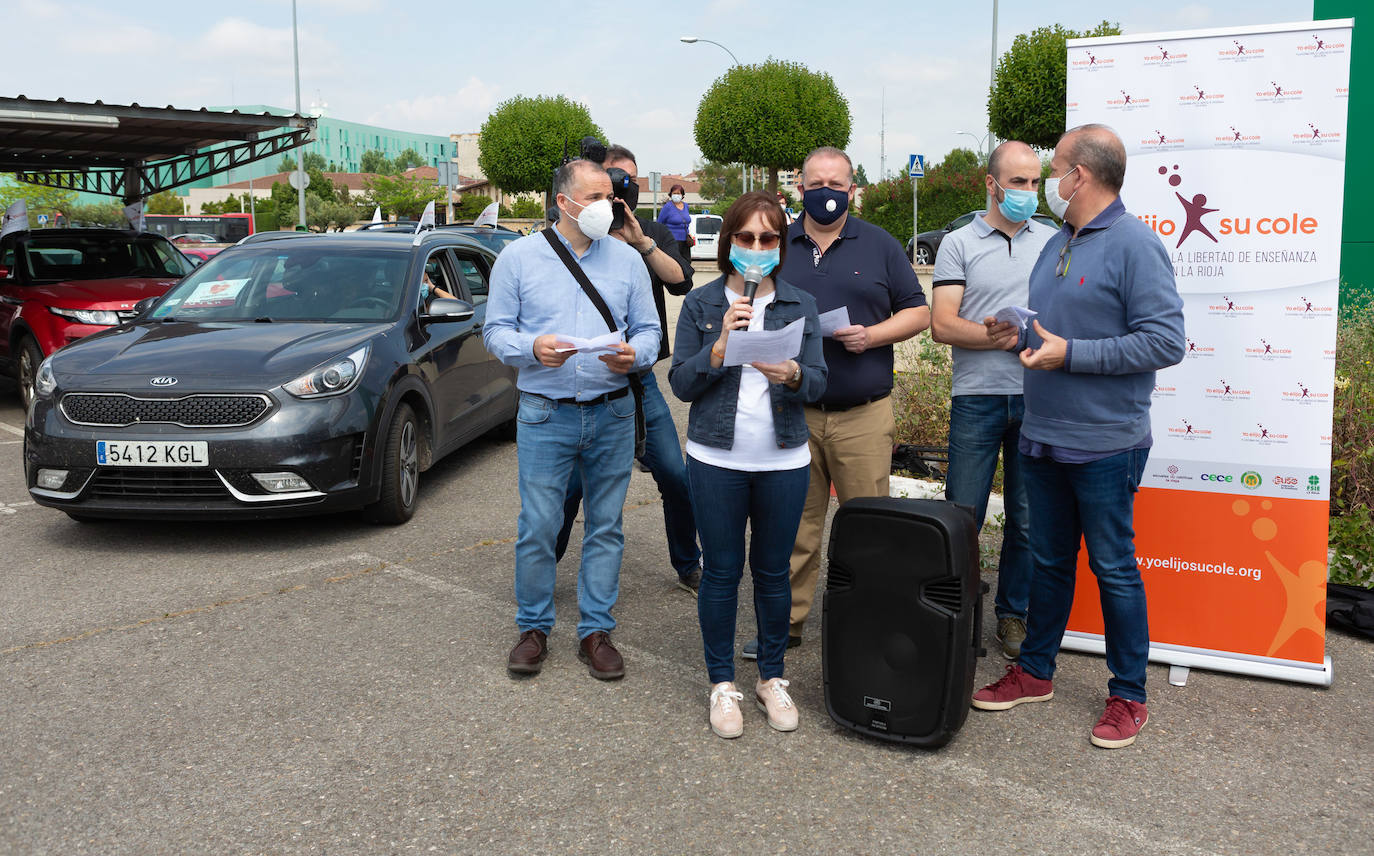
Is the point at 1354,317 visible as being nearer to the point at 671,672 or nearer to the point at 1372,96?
the point at 1372,96

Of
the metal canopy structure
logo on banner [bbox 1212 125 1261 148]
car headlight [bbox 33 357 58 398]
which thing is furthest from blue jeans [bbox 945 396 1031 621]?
the metal canopy structure

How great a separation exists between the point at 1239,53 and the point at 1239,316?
94cm

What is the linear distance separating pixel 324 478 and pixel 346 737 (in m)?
2.28

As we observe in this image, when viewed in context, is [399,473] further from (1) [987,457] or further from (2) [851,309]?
(1) [987,457]

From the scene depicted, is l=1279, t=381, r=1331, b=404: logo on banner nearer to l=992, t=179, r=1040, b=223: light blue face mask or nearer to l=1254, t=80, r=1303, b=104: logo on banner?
l=1254, t=80, r=1303, b=104: logo on banner

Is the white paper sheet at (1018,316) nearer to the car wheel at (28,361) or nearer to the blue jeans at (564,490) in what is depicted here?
the blue jeans at (564,490)

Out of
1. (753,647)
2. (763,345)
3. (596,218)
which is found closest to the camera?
(763,345)

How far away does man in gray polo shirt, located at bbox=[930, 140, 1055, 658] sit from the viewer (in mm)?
4102

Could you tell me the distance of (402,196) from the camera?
68.1m

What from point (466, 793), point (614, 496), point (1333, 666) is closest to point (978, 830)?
point (466, 793)

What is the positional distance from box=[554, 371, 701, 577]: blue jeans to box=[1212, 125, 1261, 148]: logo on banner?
7.62ft

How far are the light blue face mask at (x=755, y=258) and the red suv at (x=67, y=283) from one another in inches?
284

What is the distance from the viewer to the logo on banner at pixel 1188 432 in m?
4.19

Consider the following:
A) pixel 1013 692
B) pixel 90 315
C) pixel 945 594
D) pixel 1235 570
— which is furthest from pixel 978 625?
pixel 90 315
